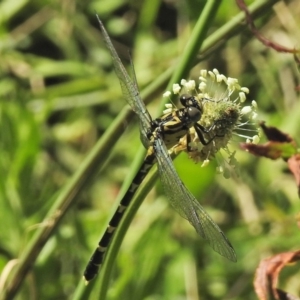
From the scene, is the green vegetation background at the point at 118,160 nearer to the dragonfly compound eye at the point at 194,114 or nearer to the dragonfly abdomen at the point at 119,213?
the dragonfly abdomen at the point at 119,213

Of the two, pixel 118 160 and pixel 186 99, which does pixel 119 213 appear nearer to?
pixel 186 99

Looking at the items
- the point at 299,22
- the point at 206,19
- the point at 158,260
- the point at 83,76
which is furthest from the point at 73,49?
the point at 206,19

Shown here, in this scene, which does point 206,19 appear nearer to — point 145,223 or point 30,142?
point 30,142

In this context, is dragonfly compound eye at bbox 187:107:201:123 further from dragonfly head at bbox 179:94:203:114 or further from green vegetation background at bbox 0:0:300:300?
green vegetation background at bbox 0:0:300:300

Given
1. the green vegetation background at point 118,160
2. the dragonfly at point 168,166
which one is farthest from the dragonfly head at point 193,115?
the green vegetation background at point 118,160

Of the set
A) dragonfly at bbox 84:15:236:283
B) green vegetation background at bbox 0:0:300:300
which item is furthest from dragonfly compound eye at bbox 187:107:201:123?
green vegetation background at bbox 0:0:300:300

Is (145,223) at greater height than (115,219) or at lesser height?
greater
